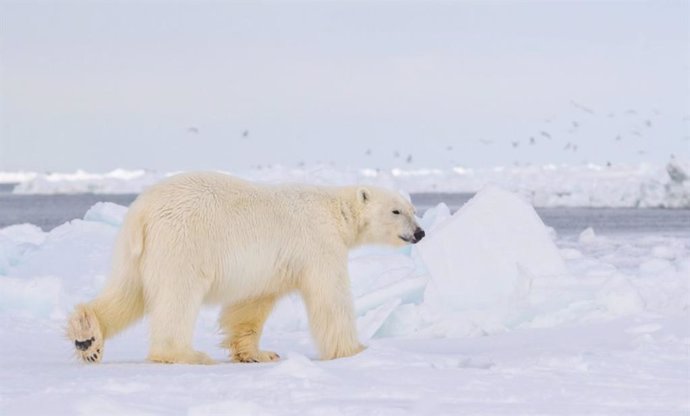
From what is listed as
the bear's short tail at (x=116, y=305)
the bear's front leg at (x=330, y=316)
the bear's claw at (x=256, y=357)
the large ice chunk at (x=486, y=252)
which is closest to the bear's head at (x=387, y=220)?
the bear's front leg at (x=330, y=316)

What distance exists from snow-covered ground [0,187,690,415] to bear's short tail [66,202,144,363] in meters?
0.13

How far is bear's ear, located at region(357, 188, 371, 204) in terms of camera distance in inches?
245

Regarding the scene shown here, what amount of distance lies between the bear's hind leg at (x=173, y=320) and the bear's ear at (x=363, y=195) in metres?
1.17

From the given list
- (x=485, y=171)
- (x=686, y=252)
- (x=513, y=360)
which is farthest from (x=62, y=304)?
(x=485, y=171)

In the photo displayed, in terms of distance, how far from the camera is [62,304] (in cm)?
787

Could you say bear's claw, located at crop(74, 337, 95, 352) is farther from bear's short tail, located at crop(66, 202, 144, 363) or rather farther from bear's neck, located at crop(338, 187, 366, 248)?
bear's neck, located at crop(338, 187, 366, 248)

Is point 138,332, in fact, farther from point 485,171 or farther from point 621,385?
point 485,171

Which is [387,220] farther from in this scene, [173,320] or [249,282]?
[173,320]

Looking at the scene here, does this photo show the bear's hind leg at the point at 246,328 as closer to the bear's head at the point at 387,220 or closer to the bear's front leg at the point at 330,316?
the bear's front leg at the point at 330,316

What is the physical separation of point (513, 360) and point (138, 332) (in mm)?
3006

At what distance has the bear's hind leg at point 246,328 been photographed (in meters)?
6.06

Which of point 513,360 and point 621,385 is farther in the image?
point 513,360

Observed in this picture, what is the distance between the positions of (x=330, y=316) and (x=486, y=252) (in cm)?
251

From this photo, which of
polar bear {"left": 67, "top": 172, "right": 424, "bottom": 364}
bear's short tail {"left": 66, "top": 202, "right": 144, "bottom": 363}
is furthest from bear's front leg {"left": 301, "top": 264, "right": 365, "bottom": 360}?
bear's short tail {"left": 66, "top": 202, "right": 144, "bottom": 363}
